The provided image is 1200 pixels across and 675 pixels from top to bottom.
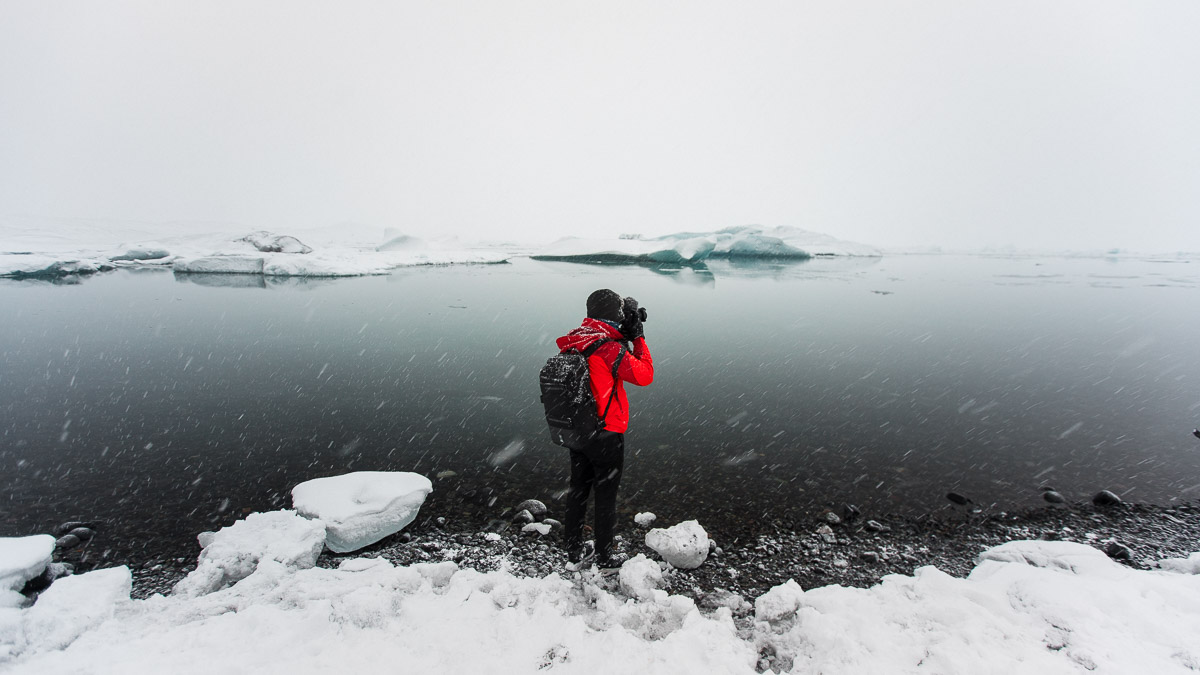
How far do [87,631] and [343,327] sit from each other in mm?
9612

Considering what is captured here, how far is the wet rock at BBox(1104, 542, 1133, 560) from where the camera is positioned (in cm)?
324

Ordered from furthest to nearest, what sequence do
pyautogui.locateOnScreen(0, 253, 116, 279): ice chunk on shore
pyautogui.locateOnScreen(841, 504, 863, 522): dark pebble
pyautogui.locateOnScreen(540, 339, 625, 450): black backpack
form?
1. pyautogui.locateOnScreen(0, 253, 116, 279): ice chunk on shore
2. pyautogui.locateOnScreen(841, 504, 863, 522): dark pebble
3. pyautogui.locateOnScreen(540, 339, 625, 450): black backpack

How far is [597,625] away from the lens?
8.04 feet

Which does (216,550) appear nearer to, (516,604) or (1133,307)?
(516,604)

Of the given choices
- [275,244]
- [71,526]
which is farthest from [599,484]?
[275,244]

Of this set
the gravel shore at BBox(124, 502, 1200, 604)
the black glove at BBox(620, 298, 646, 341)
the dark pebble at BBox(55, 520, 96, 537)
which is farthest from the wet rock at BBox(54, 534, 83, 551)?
the black glove at BBox(620, 298, 646, 341)

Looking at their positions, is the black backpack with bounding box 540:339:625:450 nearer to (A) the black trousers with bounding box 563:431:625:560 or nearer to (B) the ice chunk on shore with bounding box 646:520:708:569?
(A) the black trousers with bounding box 563:431:625:560

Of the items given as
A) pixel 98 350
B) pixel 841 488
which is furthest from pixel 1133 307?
pixel 98 350

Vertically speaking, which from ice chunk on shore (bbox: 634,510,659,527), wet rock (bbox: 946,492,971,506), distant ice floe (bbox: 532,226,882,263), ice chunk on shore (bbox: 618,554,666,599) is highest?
distant ice floe (bbox: 532,226,882,263)

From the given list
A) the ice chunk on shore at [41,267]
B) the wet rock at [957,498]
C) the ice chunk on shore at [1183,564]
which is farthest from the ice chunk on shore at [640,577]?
the ice chunk on shore at [41,267]

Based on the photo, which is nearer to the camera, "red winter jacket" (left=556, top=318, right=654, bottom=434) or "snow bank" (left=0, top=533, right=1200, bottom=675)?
"snow bank" (left=0, top=533, right=1200, bottom=675)

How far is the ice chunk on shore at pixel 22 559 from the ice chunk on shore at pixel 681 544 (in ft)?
11.6

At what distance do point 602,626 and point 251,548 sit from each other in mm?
2264

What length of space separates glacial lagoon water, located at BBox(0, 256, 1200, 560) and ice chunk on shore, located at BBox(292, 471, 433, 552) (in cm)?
26
